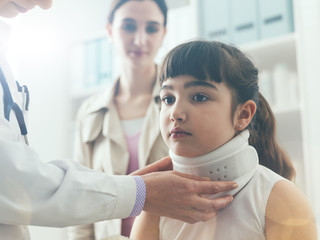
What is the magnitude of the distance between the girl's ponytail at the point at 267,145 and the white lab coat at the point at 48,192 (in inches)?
17.6

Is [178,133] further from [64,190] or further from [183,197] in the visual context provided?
[64,190]

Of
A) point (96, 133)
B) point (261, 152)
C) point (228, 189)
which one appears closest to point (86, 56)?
point (96, 133)

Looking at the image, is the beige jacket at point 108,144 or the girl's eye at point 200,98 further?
the beige jacket at point 108,144

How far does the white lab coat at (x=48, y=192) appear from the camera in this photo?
78 cm

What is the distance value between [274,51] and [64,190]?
1.76 meters

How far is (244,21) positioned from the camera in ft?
7.42

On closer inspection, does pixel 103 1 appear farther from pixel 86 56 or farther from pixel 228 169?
pixel 228 169

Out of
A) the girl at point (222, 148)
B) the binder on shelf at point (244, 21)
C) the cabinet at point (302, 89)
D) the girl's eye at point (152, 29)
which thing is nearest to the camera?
the girl at point (222, 148)

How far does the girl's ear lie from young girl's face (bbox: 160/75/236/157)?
40mm

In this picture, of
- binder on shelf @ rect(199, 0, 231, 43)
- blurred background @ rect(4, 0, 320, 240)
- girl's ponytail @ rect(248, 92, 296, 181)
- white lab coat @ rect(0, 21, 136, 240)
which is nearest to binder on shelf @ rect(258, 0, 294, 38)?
blurred background @ rect(4, 0, 320, 240)

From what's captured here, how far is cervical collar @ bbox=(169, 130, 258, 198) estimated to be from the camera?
931 mm

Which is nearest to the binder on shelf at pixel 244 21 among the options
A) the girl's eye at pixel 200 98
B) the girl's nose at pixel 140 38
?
the girl's nose at pixel 140 38

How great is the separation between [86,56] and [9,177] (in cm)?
223

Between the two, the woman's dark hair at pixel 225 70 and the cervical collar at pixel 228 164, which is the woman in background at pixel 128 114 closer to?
the woman's dark hair at pixel 225 70
